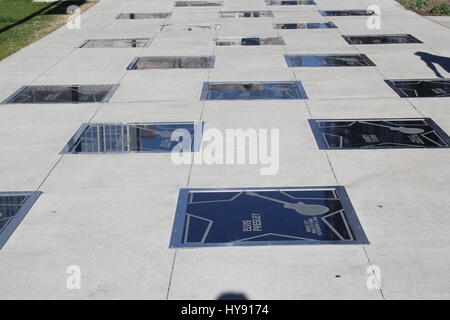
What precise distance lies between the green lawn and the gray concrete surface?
2466 millimetres

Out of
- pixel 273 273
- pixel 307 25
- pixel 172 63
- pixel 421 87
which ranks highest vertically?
pixel 307 25

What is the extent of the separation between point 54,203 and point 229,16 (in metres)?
15.0

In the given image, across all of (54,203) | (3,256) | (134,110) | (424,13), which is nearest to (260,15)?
(424,13)

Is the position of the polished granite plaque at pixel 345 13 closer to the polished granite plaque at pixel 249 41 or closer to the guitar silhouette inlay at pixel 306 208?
the polished granite plaque at pixel 249 41

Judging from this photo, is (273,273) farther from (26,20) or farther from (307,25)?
(26,20)

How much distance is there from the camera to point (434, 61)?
14.8 meters

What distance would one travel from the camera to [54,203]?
25.9ft

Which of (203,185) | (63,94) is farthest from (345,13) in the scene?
(203,185)

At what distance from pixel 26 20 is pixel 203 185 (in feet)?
50.3

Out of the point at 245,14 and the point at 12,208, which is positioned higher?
the point at 245,14

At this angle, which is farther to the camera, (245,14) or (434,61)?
(245,14)

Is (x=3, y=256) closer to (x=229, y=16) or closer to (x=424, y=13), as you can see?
(x=229, y=16)

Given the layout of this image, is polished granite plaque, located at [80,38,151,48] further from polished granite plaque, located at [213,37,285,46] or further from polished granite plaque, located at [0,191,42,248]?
polished granite plaque, located at [0,191,42,248]

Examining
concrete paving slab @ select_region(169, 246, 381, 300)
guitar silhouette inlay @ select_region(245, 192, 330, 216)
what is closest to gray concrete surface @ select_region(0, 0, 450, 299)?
concrete paving slab @ select_region(169, 246, 381, 300)
